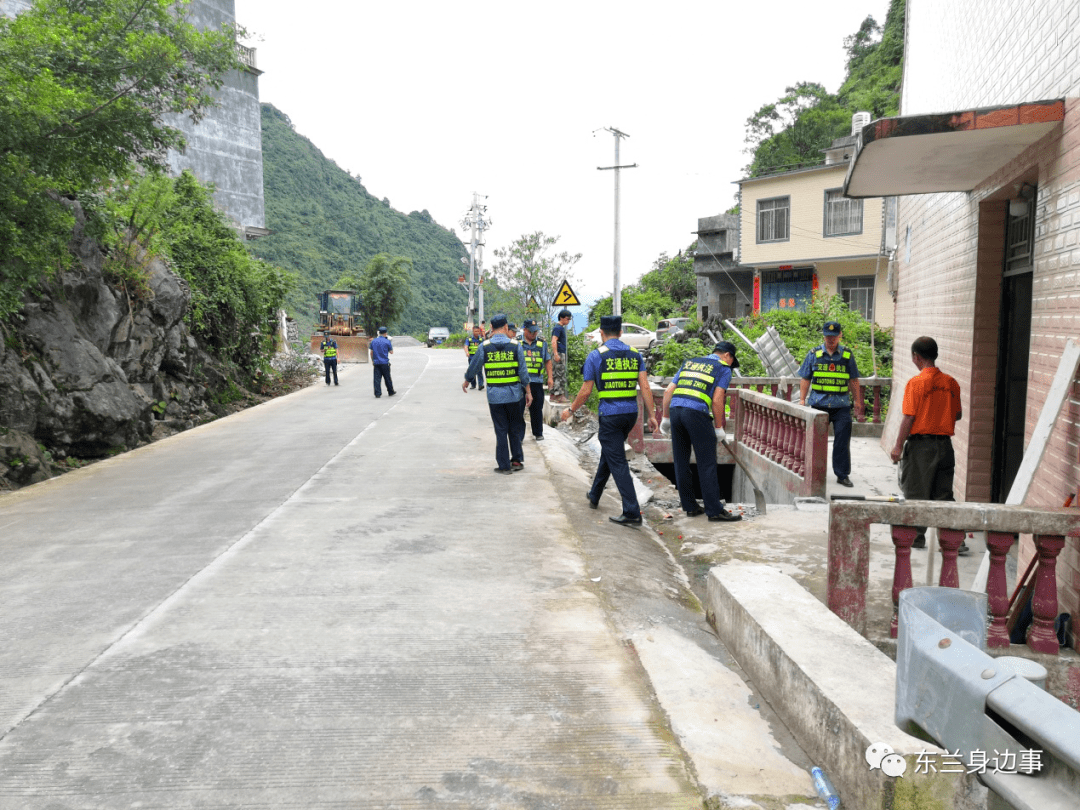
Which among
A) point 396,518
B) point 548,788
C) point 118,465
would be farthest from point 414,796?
point 118,465

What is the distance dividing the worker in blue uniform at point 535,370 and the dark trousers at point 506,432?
160 centimetres

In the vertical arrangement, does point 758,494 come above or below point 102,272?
below

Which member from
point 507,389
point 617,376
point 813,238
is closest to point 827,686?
point 617,376

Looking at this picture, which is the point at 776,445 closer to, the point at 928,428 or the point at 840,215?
the point at 928,428

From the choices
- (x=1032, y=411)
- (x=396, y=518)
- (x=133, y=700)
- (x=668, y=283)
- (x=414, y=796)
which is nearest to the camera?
(x=414, y=796)

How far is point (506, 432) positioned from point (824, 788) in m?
6.68

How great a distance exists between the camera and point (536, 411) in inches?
457

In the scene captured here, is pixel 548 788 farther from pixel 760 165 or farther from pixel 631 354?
pixel 760 165

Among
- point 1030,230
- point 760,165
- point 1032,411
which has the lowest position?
point 1032,411

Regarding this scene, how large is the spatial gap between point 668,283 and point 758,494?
123 ft

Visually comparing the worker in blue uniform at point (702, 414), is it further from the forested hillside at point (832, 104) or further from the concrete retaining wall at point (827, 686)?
the forested hillside at point (832, 104)

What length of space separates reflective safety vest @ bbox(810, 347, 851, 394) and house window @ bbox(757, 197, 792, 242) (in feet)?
74.5

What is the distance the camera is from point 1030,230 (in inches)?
245

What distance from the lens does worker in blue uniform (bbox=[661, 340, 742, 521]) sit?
290 inches
